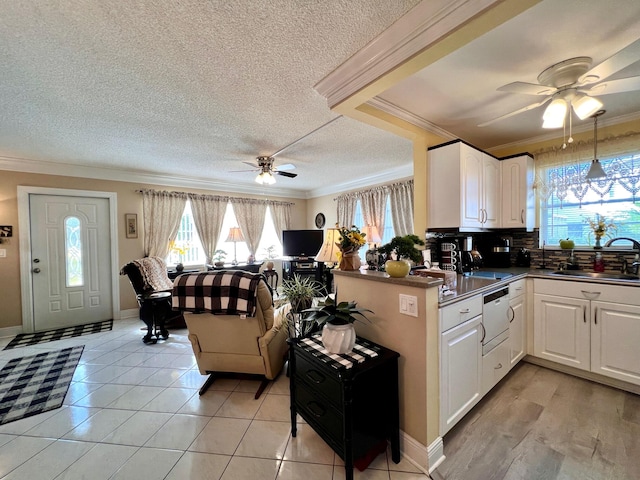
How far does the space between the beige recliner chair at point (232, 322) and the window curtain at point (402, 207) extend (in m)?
2.91

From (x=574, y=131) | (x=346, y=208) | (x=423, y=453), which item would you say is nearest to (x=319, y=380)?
(x=423, y=453)

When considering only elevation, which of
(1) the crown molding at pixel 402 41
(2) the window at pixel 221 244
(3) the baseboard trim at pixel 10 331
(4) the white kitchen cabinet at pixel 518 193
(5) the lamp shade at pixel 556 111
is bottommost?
(3) the baseboard trim at pixel 10 331

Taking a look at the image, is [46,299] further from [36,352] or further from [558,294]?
[558,294]

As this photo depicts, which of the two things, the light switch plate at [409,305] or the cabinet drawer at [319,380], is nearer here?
the cabinet drawer at [319,380]

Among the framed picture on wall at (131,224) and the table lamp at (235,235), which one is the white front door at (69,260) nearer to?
the framed picture on wall at (131,224)

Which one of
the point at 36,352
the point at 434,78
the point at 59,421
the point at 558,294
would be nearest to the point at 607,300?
the point at 558,294

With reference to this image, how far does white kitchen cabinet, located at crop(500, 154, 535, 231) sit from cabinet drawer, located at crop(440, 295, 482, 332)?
1610 millimetres

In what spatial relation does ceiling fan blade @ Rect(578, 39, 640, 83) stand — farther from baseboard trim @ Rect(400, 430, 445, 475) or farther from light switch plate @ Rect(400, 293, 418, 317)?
baseboard trim @ Rect(400, 430, 445, 475)

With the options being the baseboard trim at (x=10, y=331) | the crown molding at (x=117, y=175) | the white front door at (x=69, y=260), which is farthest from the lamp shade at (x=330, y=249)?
the baseboard trim at (x=10, y=331)

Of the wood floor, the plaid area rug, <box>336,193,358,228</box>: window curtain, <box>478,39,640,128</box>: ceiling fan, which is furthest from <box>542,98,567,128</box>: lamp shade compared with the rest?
the plaid area rug

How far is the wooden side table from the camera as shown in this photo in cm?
132

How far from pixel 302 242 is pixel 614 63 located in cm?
468

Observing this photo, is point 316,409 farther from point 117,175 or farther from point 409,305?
point 117,175

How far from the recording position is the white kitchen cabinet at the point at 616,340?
205cm
